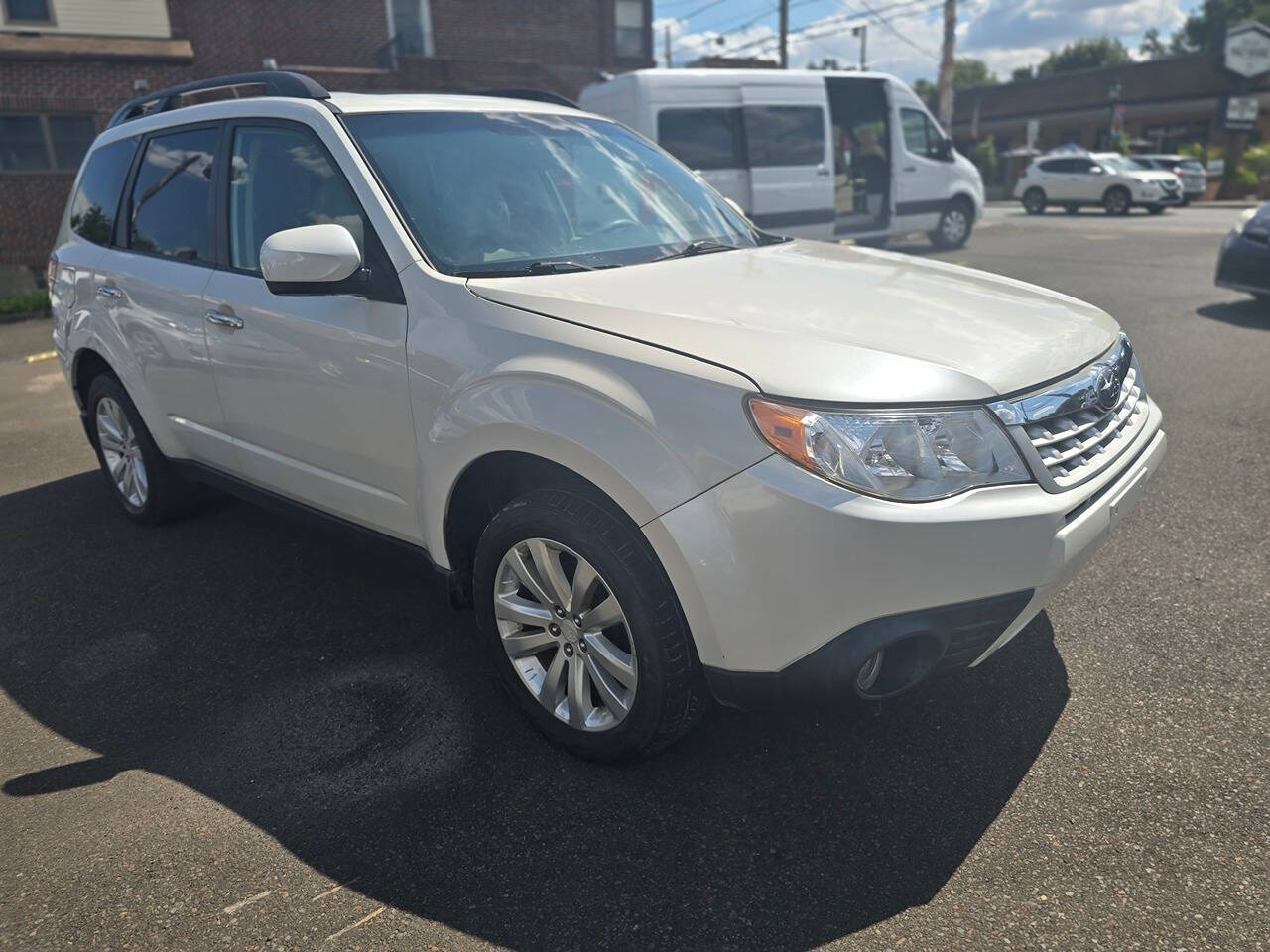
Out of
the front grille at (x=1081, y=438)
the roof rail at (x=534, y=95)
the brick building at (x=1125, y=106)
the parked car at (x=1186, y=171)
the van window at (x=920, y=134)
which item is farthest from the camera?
the brick building at (x=1125, y=106)

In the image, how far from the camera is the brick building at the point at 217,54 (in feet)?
60.4

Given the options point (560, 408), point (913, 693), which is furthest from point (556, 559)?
point (913, 693)

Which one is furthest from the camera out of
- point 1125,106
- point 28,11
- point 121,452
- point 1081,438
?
point 1125,106

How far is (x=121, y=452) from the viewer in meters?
4.79

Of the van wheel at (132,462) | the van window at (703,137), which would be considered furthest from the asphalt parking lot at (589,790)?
the van window at (703,137)

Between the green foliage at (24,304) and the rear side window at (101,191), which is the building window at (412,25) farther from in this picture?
the rear side window at (101,191)

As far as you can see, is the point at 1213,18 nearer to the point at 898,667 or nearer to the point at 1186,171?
the point at 1186,171

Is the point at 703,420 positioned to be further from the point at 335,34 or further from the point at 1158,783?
the point at 335,34

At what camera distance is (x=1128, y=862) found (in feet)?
7.57

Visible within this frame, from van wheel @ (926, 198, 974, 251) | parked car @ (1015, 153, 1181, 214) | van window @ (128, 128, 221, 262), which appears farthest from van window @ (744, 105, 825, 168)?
parked car @ (1015, 153, 1181, 214)

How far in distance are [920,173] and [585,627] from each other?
14.4 meters

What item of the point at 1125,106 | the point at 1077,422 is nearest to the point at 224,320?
the point at 1077,422

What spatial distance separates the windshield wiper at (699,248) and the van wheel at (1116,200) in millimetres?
26748

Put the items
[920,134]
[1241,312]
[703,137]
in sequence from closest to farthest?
[1241,312]
[703,137]
[920,134]
